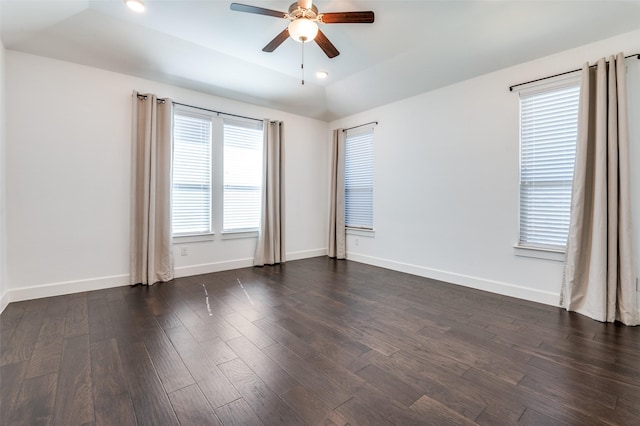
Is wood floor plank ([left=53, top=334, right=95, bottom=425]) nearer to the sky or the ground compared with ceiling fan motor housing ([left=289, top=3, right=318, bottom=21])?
nearer to the ground

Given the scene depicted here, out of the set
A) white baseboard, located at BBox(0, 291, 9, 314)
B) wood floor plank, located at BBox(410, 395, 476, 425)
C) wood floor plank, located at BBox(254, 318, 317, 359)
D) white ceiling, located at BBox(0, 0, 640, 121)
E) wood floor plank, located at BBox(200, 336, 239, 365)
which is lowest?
wood floor plank, located at BBox(200, 336, 239, 365)

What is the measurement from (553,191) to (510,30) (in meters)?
1.77

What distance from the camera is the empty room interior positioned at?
173cm

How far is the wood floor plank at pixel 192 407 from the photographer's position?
143 cm

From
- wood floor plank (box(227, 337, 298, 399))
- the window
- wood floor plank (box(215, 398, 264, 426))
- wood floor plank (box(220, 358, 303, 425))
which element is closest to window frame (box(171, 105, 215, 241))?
the window

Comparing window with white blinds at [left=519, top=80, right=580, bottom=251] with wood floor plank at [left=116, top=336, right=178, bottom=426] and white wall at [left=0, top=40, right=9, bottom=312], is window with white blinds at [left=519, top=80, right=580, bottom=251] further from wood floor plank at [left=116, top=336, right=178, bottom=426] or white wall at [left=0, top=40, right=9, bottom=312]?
white wall at [left=0, top=40, right=9, bottom=312]

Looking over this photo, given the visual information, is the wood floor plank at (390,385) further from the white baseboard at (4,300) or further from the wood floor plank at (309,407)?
the white baseboard at (4,300)

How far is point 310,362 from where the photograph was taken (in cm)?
196

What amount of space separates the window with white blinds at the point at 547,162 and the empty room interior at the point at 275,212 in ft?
0.07

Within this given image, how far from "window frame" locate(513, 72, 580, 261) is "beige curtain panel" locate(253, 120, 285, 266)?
11.5 feet

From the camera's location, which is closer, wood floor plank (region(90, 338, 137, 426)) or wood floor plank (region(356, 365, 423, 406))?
wood floor plank (region(90, 338, 137, 426))

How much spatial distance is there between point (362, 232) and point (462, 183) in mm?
1978

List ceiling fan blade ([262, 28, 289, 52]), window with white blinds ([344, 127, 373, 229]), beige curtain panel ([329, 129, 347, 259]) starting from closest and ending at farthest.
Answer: ceiling fan blade ([262, 28, 289, 52]) → window with white blinds ([344, 127, 373, 229]) → beige curtain panel ([329, 129, 347, 259])

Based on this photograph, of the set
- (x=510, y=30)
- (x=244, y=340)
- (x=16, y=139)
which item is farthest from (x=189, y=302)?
(x=510, y=30)
